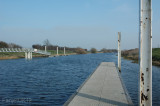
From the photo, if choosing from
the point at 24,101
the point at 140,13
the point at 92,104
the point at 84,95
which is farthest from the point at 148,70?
the point at 24,101

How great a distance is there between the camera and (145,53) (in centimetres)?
421

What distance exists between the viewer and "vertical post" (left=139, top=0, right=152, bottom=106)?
4.13 meters

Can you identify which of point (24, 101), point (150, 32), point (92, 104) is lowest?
point (24, 101)

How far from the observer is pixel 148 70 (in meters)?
4.20

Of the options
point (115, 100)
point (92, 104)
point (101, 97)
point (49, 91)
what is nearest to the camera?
point (92, 104)

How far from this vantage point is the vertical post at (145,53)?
4133mm

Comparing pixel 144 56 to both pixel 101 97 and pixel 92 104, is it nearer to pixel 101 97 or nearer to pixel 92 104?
pixel 92 104

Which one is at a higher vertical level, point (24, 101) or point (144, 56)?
point (144, 56)

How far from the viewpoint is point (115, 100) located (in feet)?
20.8

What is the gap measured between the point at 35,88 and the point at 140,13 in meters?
9.15

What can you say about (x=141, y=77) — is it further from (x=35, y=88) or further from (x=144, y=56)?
(x=35, y=88)

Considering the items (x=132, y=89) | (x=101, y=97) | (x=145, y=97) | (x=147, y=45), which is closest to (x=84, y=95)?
(x=101, y=97)

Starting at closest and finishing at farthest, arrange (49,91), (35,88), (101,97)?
(101,97)
(49,91)
(35,88)

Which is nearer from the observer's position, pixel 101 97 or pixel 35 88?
pixel 101 97
